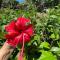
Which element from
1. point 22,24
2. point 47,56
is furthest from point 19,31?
point 47,56

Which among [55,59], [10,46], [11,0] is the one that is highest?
[10,46]

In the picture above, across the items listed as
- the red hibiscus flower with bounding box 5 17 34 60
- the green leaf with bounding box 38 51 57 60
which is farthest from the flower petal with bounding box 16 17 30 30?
the green leaf with bounding box 38 51 57 60

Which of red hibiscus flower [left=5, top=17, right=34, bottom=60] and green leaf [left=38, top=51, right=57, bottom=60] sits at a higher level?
red hibiscus flower [left=5, top=17, right=34, bottom=60]

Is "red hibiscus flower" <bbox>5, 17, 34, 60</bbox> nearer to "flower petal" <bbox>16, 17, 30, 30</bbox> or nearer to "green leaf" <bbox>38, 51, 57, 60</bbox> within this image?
"flower petal" <bbox>16, 17, 30, 30</bbox>

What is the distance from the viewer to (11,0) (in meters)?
16.0

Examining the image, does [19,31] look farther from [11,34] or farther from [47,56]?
[47,56]

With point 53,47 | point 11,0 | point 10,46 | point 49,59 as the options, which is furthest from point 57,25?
point 11,0

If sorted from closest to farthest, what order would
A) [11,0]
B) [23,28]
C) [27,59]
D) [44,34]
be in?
1. [23,28]
2. [27,59]
3. [44,34]
4. [11,0]

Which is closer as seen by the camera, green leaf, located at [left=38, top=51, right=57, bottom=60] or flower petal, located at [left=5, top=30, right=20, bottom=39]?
flower petal, located at [left=5, top=30, right=20, bottom=39]

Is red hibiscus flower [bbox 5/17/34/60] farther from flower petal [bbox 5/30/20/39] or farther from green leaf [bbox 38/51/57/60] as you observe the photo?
green leaf [bbox 38/51/57/60]

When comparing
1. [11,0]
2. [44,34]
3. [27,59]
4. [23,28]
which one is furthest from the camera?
[11,0]

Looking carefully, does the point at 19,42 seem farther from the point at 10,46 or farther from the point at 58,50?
the point at 58,50

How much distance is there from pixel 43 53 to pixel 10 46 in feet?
Answer: 0.71

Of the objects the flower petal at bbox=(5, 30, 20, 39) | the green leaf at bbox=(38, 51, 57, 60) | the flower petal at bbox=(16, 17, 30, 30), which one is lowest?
the green leaf at bbox=(38, 51, 57, 60)
